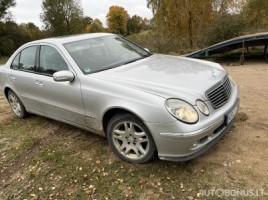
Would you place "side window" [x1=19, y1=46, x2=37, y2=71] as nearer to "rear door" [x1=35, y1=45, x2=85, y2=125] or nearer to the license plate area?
"rear door" [x1=35, y1=45, x2=85, y2=125]

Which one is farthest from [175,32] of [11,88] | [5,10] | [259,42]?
[5,10]

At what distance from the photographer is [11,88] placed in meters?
5.77

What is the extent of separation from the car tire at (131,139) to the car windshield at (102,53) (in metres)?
0.92

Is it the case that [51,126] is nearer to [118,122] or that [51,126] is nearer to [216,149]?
[118,122]

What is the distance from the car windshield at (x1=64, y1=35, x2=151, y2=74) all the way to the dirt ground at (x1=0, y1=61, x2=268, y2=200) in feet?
3.98

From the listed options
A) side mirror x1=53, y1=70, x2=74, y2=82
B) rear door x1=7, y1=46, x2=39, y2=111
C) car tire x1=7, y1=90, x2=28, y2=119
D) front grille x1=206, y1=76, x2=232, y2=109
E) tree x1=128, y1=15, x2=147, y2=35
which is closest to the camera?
front grille x1=206, y1=76, x2=232, y2=109

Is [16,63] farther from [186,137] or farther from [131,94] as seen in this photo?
[186,137]

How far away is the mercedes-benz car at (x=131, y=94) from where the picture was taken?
11.0ft

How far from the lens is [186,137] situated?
3246 mm

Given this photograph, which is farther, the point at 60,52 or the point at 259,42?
the point at 259,42

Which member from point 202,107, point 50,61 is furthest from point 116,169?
point 50,61

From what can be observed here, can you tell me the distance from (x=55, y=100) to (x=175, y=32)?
51.1 feet

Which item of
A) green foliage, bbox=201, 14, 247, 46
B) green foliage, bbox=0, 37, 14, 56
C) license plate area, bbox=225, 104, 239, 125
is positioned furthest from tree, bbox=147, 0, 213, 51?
green foliage, bbox=0, 37, 14, 56

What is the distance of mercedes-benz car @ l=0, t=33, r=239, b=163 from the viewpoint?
336 centimetres
